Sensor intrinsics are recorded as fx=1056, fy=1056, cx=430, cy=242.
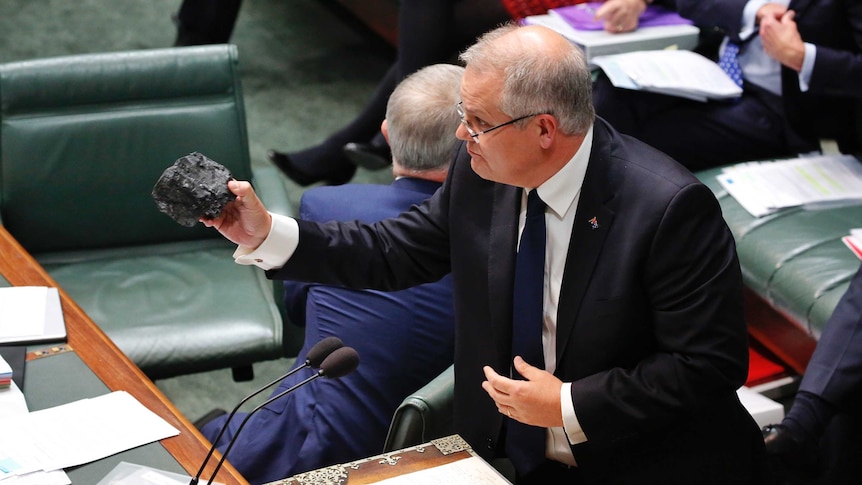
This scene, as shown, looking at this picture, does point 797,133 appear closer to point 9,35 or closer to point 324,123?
point 324,123

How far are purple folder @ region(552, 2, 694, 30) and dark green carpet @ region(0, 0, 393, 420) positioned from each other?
1146 mm

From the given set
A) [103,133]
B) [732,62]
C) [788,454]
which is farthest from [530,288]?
[732,62]

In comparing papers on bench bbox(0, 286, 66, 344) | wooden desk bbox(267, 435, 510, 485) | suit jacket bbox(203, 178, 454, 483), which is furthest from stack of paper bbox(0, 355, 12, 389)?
wooden desk bbox(267, 435, 510, 485)

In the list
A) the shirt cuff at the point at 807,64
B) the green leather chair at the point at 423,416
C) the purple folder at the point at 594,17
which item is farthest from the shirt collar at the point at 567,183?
the purple folder at the point at 594,17

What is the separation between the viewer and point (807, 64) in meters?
2.88

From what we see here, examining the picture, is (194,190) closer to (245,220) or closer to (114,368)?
(245,220)

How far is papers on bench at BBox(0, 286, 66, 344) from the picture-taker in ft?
6.45

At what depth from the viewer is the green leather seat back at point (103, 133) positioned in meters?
2.72

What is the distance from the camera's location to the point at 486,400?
1875 millimetres

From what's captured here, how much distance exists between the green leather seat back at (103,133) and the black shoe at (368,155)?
84cm

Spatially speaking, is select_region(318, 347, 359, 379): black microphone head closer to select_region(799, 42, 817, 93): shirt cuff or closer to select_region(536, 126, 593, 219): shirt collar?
select_region(536, 126, 593, 219): shirt collar

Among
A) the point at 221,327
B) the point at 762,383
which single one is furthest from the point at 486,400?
the point at 762,383

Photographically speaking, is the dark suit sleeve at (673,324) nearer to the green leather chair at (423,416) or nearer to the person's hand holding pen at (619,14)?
the green leather chair at (423,416)

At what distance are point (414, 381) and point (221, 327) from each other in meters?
0.68
